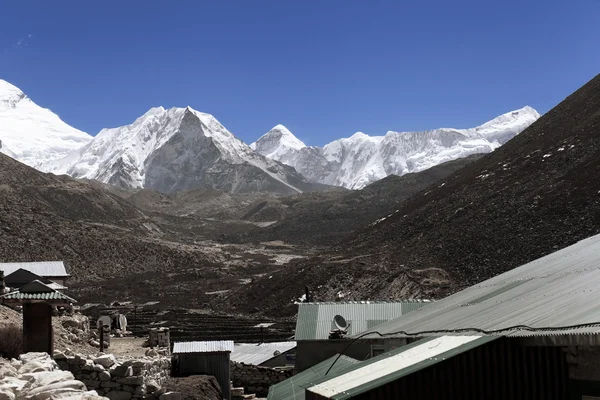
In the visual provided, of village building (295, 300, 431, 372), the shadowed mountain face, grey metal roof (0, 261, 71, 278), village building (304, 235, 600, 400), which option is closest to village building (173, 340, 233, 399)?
village building (295, 300, 431, 372)

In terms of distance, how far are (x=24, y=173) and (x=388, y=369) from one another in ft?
564

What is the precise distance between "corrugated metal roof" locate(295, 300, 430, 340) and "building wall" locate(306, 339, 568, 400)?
17.0 m

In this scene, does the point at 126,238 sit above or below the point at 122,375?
above

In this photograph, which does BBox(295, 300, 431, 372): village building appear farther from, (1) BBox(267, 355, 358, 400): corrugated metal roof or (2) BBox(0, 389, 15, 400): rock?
(2) BBox(0, 389, 15, 400): rock

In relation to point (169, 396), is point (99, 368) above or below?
above

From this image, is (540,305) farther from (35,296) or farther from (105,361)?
(35,296)

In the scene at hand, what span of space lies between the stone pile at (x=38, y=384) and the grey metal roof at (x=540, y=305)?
4925mm

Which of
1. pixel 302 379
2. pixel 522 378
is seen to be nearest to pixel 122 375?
pixel 302 379

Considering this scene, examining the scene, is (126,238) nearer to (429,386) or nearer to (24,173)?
(24,173)

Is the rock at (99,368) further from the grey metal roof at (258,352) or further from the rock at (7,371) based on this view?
the grey metal roof at (258,352)

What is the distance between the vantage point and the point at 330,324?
2616 cm

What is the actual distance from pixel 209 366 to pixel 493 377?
15.1 m

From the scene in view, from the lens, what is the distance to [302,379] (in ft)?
44.4

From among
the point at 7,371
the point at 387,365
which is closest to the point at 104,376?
the point at 7,371
